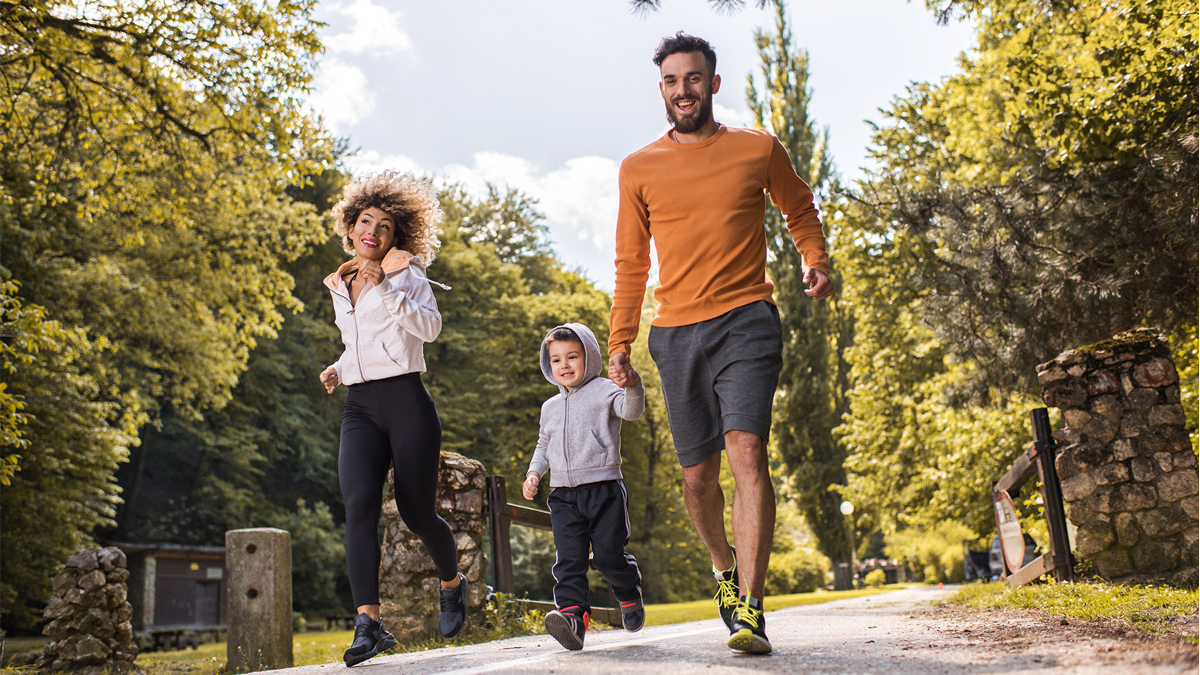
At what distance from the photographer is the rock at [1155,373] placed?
650cm

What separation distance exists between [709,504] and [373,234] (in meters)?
1.98

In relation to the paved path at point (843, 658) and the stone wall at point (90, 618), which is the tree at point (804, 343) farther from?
the paved path at point (843, 658)

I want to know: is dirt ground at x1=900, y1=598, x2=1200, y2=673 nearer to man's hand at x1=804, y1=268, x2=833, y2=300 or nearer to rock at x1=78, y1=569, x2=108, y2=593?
man's hand at x1=804, y1=268, x2=833, y2=300

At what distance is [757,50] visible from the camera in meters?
32.0

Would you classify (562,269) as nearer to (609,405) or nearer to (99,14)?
(99,14)

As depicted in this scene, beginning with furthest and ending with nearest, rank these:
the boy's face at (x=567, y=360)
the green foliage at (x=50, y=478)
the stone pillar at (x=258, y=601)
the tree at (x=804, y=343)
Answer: the tree at (x=804, y=343), the green foliage at (x=50, y=478), the stone pillar at (x=258, y=601), the boy's face at (x=567, y=360)

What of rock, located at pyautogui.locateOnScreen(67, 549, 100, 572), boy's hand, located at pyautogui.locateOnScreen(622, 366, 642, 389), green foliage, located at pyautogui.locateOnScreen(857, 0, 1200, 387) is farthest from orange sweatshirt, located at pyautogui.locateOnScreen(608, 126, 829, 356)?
rock, located at pyautogui.locateOnScreen(67, 549, 100, 572)

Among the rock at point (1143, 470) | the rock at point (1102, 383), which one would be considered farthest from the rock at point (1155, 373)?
the rock at point (1143, 470)

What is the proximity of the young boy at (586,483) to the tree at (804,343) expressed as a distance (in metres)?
22.6

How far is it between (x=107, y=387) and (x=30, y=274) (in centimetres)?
355

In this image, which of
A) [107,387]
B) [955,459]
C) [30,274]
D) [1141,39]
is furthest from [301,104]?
[955,459]

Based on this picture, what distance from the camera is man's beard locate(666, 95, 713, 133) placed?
3.82 m

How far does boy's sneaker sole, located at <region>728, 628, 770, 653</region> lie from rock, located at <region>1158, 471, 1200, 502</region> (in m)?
4.61

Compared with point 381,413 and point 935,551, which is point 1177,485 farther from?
point 935,551
